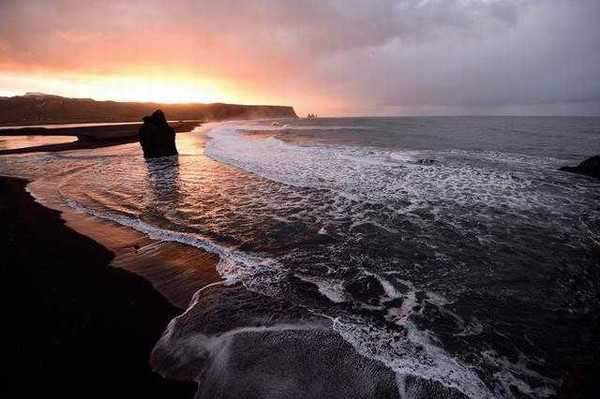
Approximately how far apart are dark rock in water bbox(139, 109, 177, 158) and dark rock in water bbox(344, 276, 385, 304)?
26.5 meters

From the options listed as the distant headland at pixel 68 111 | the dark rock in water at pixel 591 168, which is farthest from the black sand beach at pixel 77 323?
the distant headland at pixel 68 111

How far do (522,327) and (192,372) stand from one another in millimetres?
5507

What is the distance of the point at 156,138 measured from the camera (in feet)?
92.0

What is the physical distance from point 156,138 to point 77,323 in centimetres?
2586

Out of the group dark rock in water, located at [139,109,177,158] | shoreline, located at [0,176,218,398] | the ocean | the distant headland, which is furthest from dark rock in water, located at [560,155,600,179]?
the distant headland

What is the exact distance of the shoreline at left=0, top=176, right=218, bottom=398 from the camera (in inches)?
163

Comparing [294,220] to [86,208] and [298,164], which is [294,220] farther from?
[298,164]

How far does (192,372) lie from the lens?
4336 mm

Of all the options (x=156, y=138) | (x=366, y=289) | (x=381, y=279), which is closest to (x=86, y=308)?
(x=366, y=289)

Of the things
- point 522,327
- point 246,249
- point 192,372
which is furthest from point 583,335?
point 246,249

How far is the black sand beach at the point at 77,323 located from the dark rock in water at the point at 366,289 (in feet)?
11.5

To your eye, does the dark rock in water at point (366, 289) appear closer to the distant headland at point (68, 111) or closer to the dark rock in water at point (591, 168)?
the dark rock in water at point (591, 168)

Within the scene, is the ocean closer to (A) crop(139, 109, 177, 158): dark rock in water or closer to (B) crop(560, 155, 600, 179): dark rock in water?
(B) crop(560, 155, 600, 179): dark rock in water

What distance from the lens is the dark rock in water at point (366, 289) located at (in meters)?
6.15
